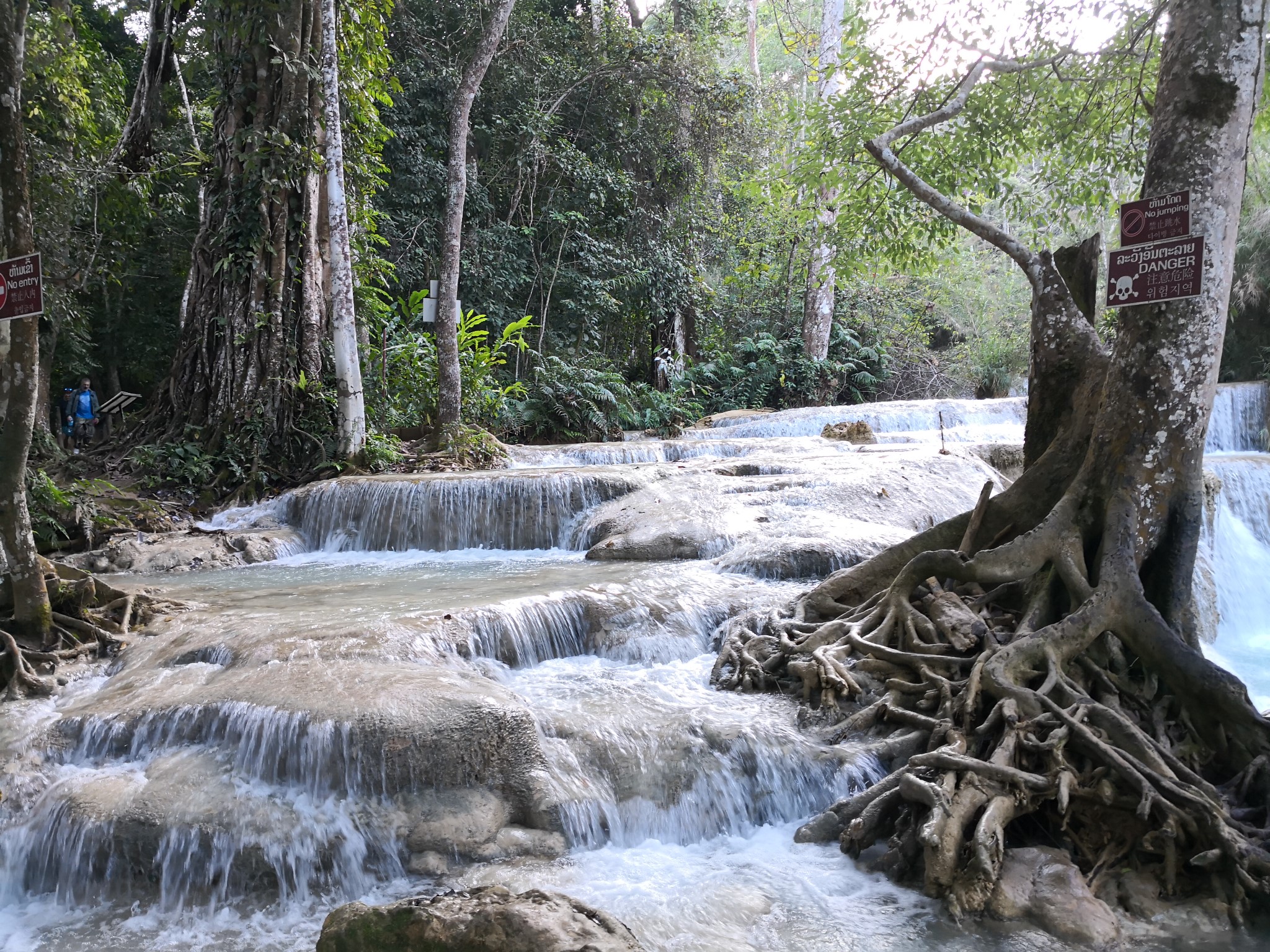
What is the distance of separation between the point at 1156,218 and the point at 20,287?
19.4 ft

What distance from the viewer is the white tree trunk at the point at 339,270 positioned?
11.0m

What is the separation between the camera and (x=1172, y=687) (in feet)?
14.4

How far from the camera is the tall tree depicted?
12.5 feet

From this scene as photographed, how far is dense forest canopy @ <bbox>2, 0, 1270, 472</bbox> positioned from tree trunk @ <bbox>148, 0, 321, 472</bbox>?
5 cm

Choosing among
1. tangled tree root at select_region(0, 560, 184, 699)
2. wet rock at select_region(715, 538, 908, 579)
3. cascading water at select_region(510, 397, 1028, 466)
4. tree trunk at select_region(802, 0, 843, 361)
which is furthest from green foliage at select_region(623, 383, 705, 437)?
tangled tree root at select_region(0, 560, 184, 699)

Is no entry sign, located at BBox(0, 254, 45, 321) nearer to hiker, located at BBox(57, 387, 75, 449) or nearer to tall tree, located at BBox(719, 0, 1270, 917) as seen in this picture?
tall tree, located at BBox(719, 0, 1270, 917)

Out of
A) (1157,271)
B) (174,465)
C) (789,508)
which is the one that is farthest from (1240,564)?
(174,465)

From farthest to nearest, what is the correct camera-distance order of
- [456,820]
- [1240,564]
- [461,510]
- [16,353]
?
[461,510] < [1240,564] < [16,353] < [456,820]

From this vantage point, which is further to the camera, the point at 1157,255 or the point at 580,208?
the point at 580,208

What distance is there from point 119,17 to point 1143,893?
2341 centimetres

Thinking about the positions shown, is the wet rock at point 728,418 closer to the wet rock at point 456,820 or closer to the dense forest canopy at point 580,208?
the dense forest canopy at point 580,208

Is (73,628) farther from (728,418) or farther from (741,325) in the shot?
(741,325)

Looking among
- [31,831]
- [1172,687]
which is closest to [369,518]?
[31,831]

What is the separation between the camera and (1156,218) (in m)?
4.61
